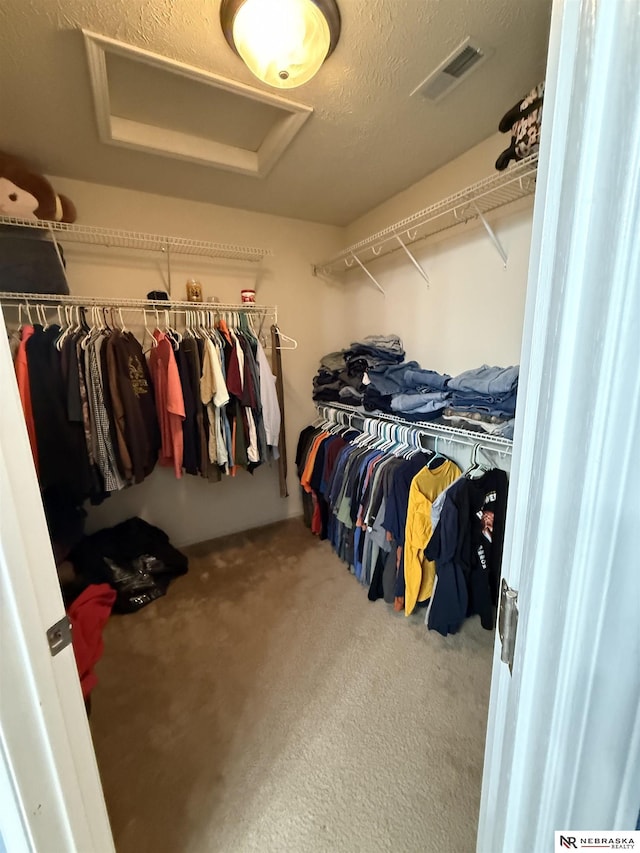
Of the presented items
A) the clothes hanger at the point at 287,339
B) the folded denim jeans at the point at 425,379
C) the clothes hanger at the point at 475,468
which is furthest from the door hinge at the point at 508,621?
the clothes hanger at the point at 287,339

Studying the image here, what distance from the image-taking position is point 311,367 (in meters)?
3.01

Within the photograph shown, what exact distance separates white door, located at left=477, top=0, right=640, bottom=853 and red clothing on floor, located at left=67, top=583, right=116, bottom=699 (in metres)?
1.23

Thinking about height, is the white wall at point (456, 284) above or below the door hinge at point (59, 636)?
above

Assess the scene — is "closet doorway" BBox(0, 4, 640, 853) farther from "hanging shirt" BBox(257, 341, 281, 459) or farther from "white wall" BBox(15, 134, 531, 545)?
"hanging shirt" BBox(257, 341, 281, 459)

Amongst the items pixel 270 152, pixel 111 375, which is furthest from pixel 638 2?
pixel 111 375

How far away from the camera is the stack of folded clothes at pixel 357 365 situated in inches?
96.9

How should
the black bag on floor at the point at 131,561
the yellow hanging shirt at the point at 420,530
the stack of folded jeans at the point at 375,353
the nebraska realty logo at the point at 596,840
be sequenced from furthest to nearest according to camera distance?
1. the stack of folded jeans at the point at 375,353
2. the black bag on floor at the point at 131,561
3. the yellow hanging shirt at the point at 420,530
4. the nebraska realty logo at the point at 596,840

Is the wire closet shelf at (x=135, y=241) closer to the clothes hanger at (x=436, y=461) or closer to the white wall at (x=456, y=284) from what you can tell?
the white wall at (x=456, y=284)

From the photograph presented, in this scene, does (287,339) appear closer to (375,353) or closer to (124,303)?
(375,353)

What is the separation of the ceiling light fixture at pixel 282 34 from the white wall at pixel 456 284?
3.60 ft

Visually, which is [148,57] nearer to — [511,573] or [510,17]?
[510,17]

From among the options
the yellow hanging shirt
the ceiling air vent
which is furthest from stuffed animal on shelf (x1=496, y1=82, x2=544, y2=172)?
the yellow hanging shirt

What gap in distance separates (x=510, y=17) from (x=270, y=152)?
112cm

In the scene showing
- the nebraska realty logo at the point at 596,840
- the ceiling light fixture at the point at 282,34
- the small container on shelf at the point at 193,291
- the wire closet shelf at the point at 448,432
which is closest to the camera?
the nebraska realty logo at the point at 596,840
